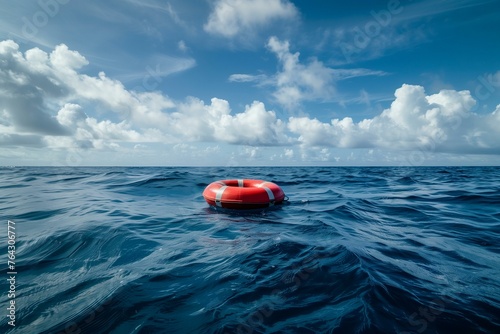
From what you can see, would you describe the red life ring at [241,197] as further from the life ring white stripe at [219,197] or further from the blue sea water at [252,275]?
the blue sea water at [252,275]

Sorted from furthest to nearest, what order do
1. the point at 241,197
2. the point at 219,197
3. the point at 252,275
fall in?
the point at 219,197 → the point at 241,197 → the point at 252,275

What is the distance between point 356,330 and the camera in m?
2.25

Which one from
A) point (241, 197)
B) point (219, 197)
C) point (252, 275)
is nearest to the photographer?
point (252, 275)

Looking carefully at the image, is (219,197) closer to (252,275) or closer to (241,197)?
(241,197)

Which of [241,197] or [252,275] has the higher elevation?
[241,197]

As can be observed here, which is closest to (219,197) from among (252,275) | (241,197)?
(241,197)

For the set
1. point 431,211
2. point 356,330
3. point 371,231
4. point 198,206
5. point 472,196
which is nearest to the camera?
point 356,330

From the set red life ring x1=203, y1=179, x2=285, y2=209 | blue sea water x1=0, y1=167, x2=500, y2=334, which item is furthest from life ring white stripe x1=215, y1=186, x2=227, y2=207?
blue sea water x1=0, y1=167, x2=500, y2=334

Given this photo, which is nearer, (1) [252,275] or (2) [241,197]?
(1) [252,275]

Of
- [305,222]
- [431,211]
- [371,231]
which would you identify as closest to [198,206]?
[305,222]

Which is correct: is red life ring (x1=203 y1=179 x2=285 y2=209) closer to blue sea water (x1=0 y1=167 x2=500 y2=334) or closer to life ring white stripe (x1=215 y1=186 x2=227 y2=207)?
life ring white stripe (x1=215 y1=186 x2=227 y2=207)

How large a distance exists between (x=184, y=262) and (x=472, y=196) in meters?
13.1

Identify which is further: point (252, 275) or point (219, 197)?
point (219, 197)

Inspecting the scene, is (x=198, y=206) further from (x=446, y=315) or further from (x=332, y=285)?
(x=446, y=315)
